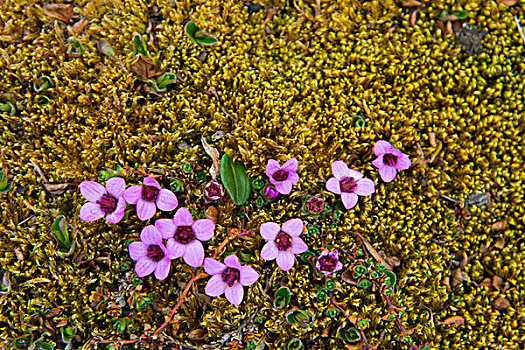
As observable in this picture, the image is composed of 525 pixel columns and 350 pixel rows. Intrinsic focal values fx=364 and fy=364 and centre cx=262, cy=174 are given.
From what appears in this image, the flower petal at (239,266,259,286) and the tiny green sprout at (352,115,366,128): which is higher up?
the tiny green sprout at (352,115,366,128)

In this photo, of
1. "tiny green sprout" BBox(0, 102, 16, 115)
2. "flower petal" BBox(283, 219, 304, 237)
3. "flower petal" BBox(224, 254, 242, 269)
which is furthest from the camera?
"tiny green sprout" BBox(0, 102, 16, 115)

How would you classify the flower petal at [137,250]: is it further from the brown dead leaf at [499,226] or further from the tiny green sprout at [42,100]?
the brown dead leaf at [499,226]

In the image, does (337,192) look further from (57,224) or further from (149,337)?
(57,224)

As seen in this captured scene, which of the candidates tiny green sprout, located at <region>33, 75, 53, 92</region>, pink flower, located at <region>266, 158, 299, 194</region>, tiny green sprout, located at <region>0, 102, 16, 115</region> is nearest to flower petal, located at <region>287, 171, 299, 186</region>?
pink flower, located at <region>266, 158, 299, 194</region>

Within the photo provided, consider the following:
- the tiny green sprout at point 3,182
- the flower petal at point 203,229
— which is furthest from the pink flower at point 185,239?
the tiny green sprout at point 3,182

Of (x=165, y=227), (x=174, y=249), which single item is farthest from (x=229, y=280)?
(x=165, y=227)

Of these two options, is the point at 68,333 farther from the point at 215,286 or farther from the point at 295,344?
the point at 295,344

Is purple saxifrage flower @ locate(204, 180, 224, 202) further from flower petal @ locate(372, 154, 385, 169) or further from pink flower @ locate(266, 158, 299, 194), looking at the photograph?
flower petal @ locate(372, 154, 385, 169)
